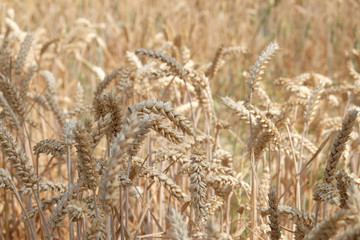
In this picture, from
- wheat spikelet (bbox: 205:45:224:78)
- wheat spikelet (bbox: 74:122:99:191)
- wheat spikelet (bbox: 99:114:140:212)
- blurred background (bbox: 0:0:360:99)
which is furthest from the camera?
blurred background (bbox: 0:0:360:99)

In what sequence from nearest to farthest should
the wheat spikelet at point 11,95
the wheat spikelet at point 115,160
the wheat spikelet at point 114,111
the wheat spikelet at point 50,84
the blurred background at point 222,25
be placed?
the wheat spikelet at point 115,160 < the wheat spikelet at point 114,111 < the wheat spikelet at point 11,95 < the wheat spikelet at point 50,84 < the blurred background at point 222,25

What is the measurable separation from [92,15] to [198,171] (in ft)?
A: 14.5

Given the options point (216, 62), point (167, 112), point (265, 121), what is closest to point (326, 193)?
point (265, 121)

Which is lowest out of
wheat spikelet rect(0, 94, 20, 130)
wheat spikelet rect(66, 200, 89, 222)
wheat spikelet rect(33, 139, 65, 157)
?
wheat spikelet rect(66, 200, 89, 222)

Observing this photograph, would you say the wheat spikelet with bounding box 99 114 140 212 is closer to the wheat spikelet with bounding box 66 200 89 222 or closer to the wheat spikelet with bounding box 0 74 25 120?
the wheat spikelet with bounding box 66 200 89 222

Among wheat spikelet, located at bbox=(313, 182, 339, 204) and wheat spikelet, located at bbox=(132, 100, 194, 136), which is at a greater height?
wheat spikelet, located at bbox=(132, 100, 194, 136)

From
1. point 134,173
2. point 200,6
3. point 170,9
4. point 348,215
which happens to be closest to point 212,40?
point 200,6

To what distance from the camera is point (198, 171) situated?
3.47ft

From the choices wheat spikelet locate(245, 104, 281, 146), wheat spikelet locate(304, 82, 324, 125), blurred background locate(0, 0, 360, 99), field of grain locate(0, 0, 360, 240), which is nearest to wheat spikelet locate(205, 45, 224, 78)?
field of grain locate(0, 0, 360, 240)

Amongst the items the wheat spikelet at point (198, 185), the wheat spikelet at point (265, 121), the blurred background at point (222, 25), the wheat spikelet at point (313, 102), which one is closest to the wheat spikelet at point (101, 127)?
the wheat spikelet at point (198, 185)

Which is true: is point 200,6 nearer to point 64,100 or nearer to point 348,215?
point 64,100

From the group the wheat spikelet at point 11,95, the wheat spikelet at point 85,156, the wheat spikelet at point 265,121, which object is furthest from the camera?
the wheat spikelet at point 11,95

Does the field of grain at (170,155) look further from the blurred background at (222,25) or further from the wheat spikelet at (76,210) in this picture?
the blurred background at (222,25)

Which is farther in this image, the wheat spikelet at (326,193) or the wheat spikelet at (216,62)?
the wheat spikelet at (216,62)
